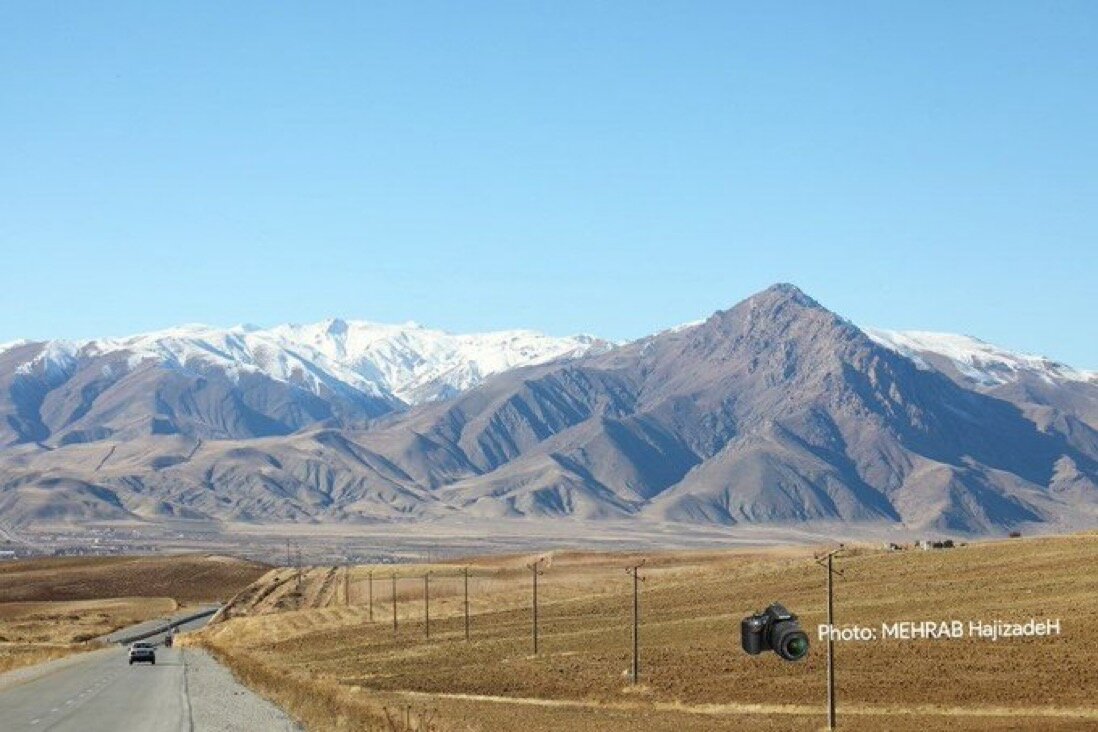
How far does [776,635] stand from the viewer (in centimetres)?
3095

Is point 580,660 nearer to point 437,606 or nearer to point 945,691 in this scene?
point 945,691

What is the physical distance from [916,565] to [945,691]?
2425 inches

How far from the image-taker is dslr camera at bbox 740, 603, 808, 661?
30.8 metres

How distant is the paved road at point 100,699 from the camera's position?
1964 inches

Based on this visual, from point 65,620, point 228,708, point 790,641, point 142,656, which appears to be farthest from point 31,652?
point 790,641

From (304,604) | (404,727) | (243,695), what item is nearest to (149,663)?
(243,695)

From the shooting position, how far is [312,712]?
54.5m

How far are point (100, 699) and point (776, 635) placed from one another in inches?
1560

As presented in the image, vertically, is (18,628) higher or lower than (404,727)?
lower

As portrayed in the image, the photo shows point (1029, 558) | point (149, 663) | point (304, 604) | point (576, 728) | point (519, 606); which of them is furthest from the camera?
point (304, 604)

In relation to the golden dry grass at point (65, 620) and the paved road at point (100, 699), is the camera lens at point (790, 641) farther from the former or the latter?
the golden dry grass at point (65, 620)

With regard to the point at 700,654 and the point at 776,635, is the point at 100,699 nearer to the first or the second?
the point at 700,654

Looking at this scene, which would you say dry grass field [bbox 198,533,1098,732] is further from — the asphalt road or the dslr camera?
the dslr camera

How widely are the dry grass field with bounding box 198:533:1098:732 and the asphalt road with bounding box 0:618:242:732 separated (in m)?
4.51
